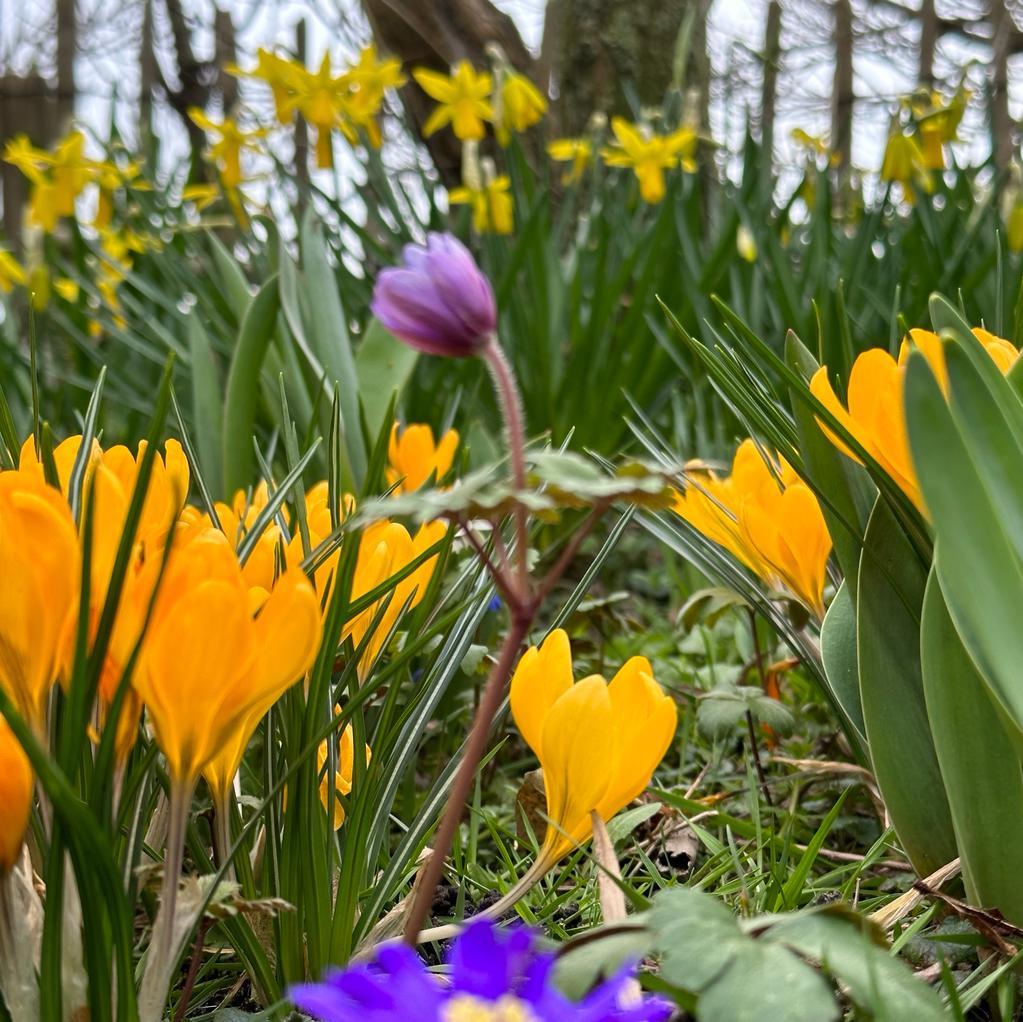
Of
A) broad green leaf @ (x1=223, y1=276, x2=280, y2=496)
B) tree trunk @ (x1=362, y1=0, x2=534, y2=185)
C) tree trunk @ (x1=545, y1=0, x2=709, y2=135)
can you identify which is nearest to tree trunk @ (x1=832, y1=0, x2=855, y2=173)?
tree trunk @ (x1=545, y1=0, x2=709, y2=135)

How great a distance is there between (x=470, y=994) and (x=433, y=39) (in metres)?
3.26

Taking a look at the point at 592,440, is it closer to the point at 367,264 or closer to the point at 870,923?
the point at 367,264

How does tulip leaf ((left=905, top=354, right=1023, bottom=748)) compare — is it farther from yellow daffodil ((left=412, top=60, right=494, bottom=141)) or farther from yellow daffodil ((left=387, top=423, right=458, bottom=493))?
yellow daffodil ((left=412, top=60, right=494, bottom=141))

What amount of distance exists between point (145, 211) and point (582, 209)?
121 centimetres

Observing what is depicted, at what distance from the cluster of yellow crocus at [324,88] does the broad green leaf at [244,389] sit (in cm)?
76

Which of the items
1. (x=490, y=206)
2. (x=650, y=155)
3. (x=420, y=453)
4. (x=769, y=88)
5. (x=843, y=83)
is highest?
(x=843, y=83)

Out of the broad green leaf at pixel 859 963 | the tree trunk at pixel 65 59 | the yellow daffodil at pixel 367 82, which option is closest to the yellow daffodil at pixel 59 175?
the yellow daffodil at pixel 367 82

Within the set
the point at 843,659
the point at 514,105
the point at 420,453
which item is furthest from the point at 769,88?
the point at 843,659

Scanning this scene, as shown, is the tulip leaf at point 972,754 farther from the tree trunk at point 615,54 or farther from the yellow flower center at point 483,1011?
the tree trunk at point 615,54

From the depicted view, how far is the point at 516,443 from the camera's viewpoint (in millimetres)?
427

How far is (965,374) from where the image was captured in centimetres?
48

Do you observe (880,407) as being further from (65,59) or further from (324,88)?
(65,59)

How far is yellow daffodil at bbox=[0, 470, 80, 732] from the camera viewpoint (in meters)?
0.40

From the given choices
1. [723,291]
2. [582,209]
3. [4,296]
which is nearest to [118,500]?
[723,291]
